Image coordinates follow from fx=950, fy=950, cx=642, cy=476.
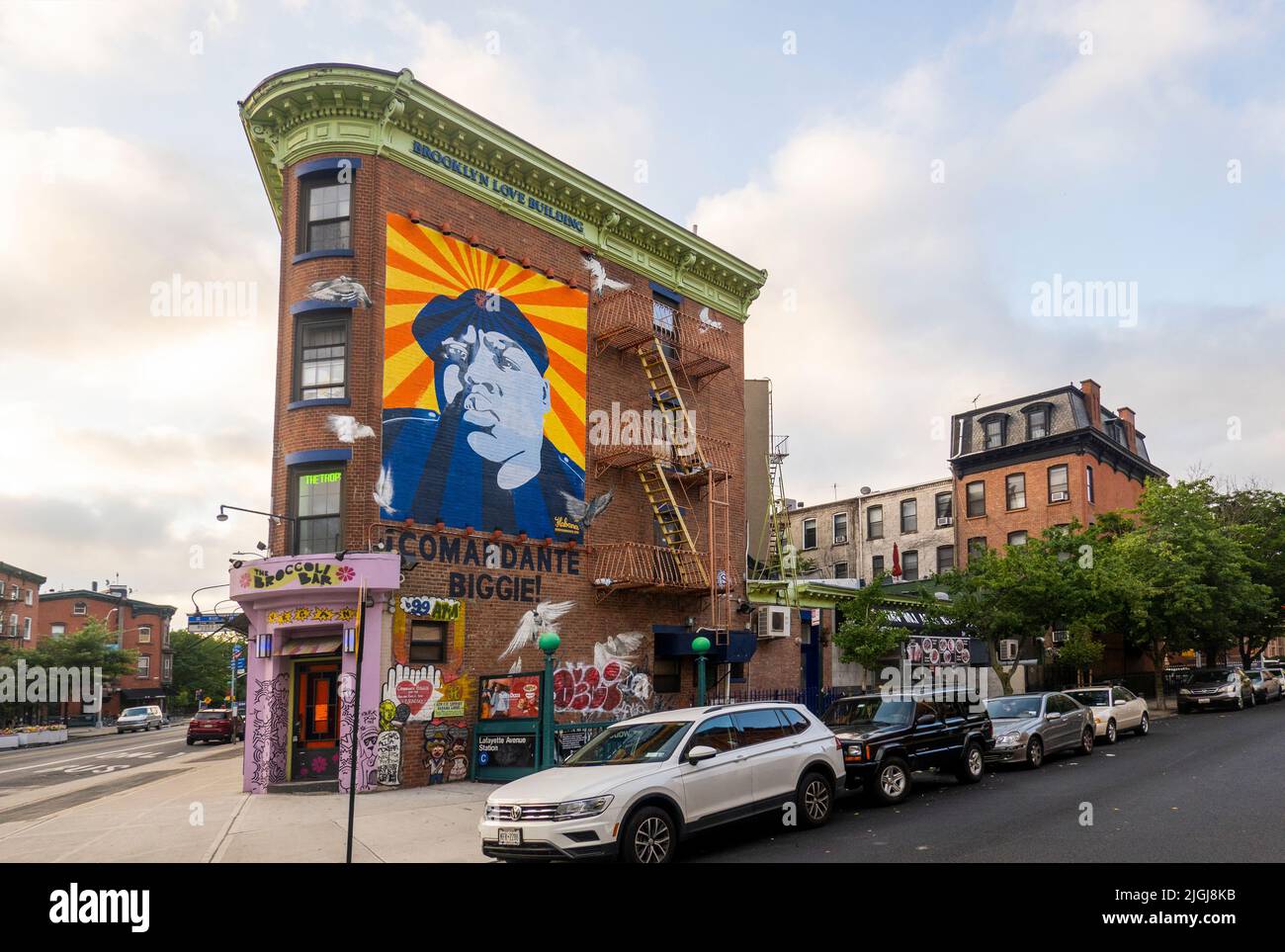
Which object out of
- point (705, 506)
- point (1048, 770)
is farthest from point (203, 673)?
point (1048, 770)

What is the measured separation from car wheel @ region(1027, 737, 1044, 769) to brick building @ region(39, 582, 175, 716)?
67117 millimetres

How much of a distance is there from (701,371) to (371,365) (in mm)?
9708

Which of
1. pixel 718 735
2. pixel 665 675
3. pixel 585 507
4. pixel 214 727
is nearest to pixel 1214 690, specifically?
pixel 665 675

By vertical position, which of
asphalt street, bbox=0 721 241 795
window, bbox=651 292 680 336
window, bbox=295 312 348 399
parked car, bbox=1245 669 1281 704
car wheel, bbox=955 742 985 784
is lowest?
asphalt street, bbox=0 721 241 795

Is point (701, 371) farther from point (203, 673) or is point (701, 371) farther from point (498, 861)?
point (203, 673)

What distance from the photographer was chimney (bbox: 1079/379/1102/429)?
46.9 metres

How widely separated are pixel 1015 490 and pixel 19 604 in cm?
6518

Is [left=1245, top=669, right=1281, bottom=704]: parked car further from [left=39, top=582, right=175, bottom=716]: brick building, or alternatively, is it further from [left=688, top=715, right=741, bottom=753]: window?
[left=39, top=582, right=175, bottom=716]: brick building

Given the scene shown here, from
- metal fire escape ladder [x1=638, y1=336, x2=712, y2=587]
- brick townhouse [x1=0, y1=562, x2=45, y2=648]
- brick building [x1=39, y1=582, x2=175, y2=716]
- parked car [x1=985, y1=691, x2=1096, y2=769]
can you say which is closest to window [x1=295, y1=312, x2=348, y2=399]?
metal fire escape ladder [x1=638, y1=336, x2=712, y2=587]

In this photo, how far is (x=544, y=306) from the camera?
21.9 meters

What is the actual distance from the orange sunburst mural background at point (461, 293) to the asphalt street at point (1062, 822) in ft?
35.3

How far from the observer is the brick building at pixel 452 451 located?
59.3 ft

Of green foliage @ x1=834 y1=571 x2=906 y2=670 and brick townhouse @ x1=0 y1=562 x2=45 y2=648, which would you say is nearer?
green foliage @ x1=834 y1=571 x2=906 y2=670

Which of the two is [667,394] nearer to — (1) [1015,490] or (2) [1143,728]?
(2) [1143,728]
